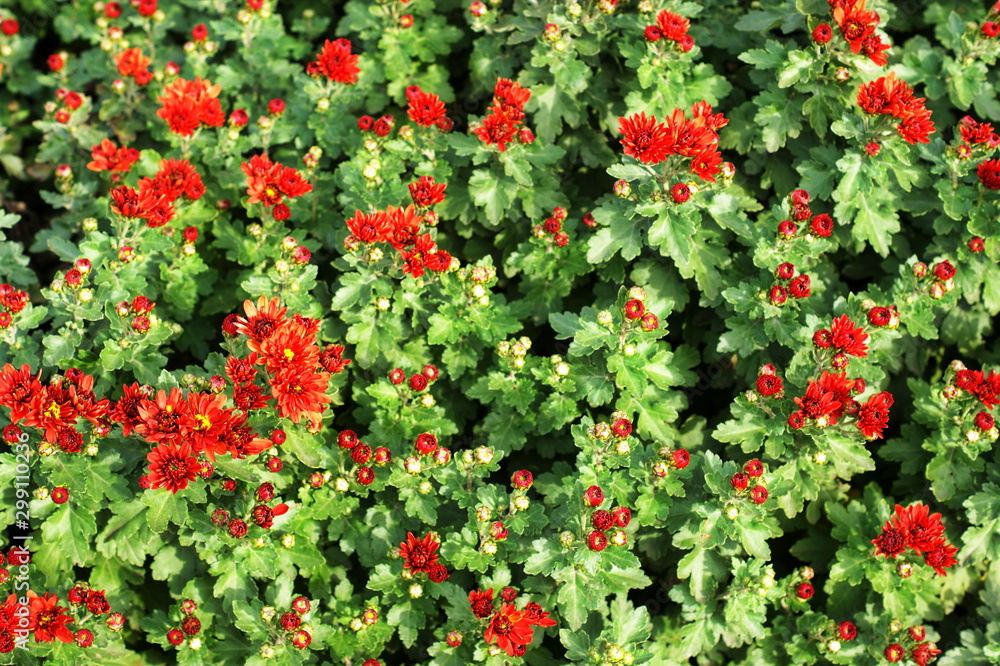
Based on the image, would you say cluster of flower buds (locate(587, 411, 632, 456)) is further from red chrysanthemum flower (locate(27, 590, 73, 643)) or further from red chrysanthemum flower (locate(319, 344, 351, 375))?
red chrysanthemum flower (locate(27, 590, 73, 643))

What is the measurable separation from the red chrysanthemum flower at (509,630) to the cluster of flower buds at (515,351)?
1199 millimetres

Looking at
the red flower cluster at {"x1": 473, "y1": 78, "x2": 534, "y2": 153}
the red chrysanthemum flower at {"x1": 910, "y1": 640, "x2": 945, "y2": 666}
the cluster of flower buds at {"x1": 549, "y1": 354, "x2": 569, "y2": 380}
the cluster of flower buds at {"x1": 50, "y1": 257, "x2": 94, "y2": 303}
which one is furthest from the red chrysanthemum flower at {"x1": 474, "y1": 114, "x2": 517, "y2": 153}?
the red chrysanthemum flower at {"x1": 910, "y1": 640, "x2": 945, "y2": 666}

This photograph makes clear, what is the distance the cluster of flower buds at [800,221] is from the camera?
4.06 m

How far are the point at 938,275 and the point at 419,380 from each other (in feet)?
8.81

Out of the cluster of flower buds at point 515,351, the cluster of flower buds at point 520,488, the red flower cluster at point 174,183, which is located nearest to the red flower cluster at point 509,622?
the cluster of flower buds at point 520,488

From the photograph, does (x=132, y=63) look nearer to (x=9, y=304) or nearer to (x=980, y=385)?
(x=9, y=304)

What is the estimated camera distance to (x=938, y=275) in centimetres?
414

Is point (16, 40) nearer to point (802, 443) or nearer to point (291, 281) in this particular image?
point (291, 281)

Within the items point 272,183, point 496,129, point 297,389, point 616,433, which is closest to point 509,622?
point 616,433

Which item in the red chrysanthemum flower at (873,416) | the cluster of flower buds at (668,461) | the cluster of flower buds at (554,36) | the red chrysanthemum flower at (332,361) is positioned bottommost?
the cluster of flower buds at (668,461)

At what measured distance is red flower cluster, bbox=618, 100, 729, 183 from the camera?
3840mm

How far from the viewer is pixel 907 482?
454 cm

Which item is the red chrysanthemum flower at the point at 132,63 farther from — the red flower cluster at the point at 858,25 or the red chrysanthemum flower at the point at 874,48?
the red chrysanthemum flower at the point at 874,48

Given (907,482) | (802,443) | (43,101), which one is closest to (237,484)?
(802,443)
